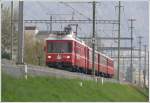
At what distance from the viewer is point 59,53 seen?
143 feet

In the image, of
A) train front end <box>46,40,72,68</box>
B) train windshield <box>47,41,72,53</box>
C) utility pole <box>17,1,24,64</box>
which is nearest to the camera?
utility pole <box>17,1,24,64</box>

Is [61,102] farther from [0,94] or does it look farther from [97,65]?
[97,65]

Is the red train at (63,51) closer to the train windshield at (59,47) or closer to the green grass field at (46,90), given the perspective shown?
the train windshield at (59,47)

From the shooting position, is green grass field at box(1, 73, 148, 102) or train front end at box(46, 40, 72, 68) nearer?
green grass field at box(1, 73, 148, 102)

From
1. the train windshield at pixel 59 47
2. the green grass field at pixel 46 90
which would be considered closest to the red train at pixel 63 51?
the train windshield at pixel 59 47

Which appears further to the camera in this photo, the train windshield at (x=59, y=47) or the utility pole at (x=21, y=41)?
the train windshield at (x=59, y=47)

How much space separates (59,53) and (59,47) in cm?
38

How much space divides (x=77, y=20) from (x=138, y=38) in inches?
2691

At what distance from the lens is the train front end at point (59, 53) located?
4319 cm

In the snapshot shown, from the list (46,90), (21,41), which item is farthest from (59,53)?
(46,90)

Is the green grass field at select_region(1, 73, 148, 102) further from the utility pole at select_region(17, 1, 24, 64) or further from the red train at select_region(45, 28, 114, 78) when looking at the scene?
the red train at select_region(45, 28, 114, 78)

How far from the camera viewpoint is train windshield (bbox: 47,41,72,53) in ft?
142

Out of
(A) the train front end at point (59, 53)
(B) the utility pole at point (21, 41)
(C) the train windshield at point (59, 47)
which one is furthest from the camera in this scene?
(C) the train windshield at point (59, 47)

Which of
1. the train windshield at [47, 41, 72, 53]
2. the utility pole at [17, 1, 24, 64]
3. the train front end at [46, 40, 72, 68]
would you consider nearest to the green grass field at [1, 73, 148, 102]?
the utility pole at [17, 1, 24, 64]
